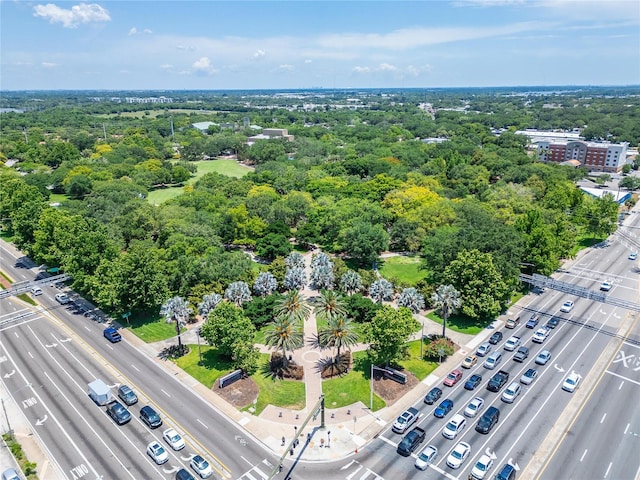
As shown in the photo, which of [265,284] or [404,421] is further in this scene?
[265,284]

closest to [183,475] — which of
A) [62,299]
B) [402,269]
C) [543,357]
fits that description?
Result: [543,357]

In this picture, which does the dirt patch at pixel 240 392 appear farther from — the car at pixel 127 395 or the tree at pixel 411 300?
the tree at pixel 411 300

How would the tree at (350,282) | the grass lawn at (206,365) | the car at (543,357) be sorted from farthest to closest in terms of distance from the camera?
Result: the tree at (350,282) → the car at (543,357) → the grass lawn at (206,365)

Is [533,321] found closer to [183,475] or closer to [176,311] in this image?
[176,311]

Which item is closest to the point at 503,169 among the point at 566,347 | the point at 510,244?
the point at 510,244

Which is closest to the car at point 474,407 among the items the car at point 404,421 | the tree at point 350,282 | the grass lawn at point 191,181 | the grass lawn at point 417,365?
the car at point 404,421

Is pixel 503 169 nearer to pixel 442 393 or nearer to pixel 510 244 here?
pixel 510 244

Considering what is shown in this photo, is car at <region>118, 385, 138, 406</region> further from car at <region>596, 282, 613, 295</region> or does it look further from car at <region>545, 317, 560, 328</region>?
car at <region>596, 282, 613, 295</region>
